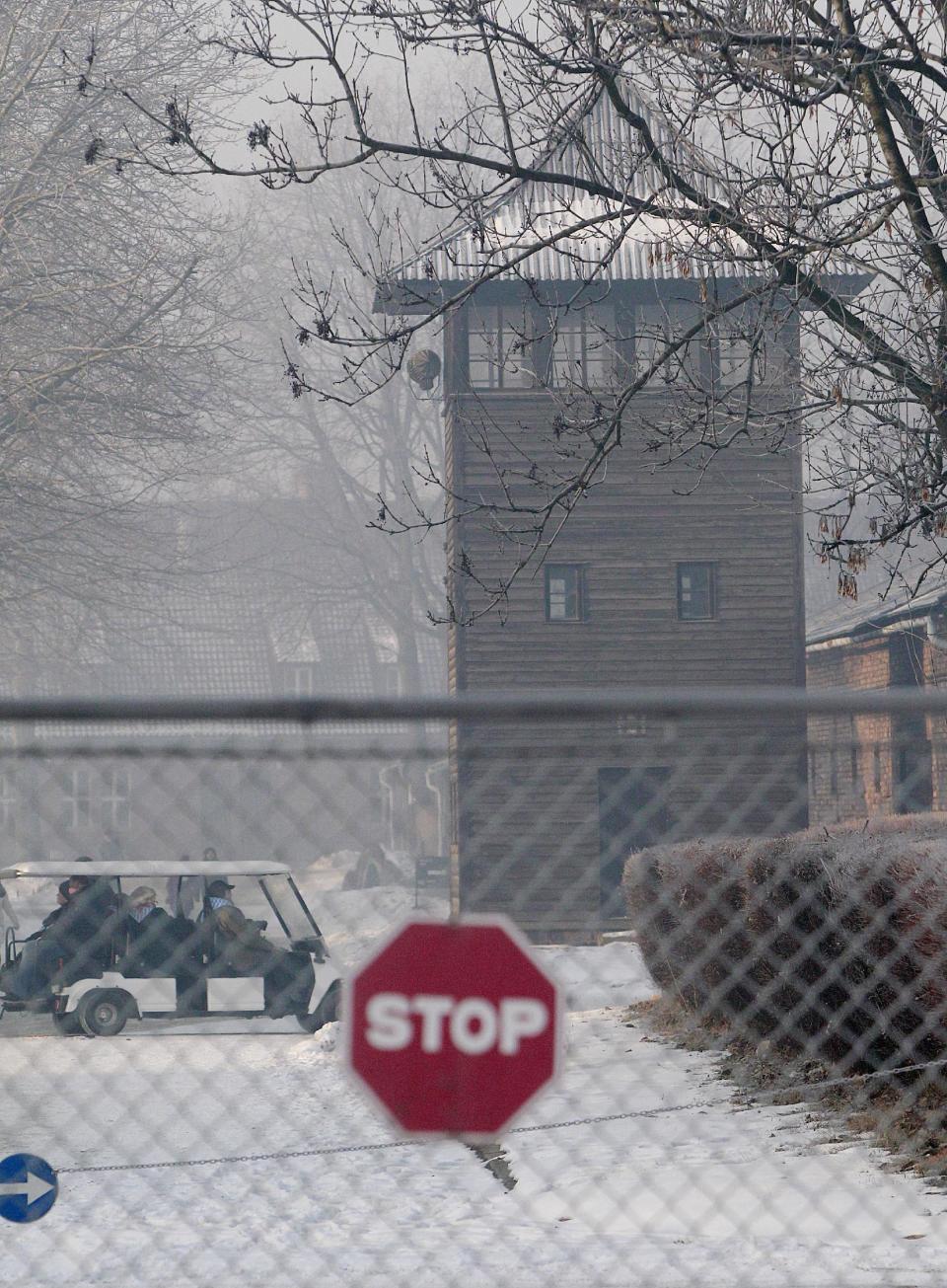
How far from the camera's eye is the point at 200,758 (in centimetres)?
312

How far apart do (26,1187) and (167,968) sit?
21.6 inches

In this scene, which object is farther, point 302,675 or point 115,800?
point 302,675

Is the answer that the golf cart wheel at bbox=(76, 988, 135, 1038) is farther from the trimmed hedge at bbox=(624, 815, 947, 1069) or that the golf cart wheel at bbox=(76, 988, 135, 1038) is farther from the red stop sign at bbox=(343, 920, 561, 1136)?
the trimmed hedge at bbox=(624, 815, 947, 1069)

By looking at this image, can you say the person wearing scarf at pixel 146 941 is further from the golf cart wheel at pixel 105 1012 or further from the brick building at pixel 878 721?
the brick building at pixel 878 721

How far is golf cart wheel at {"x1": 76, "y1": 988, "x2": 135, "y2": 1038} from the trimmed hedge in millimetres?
2029

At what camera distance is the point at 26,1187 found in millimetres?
3283

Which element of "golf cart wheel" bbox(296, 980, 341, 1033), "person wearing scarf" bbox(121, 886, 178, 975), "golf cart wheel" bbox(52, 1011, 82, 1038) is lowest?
→ "golf cart wheel" bbox(52, 1011, 82, 1038)

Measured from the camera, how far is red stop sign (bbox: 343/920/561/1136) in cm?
295

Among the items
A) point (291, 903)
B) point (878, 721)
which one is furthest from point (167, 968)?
point (878, 721)

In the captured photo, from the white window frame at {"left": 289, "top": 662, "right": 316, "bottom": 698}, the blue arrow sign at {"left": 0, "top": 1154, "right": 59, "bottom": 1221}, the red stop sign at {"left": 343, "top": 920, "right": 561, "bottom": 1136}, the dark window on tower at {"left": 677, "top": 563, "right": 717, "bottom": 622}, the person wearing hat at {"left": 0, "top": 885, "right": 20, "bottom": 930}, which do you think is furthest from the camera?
the white window frame at {"left": 289, "top": 662, "right": 316, "bottom": 698}

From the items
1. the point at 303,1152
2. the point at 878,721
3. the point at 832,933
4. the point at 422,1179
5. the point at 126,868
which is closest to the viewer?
→ the point at 126,868

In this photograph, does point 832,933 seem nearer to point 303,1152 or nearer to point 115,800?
point 303,1152

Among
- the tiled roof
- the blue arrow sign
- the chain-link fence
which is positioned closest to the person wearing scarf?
the chain-link fence

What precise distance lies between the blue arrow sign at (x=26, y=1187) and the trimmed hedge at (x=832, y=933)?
Answer: 226 centimetres
